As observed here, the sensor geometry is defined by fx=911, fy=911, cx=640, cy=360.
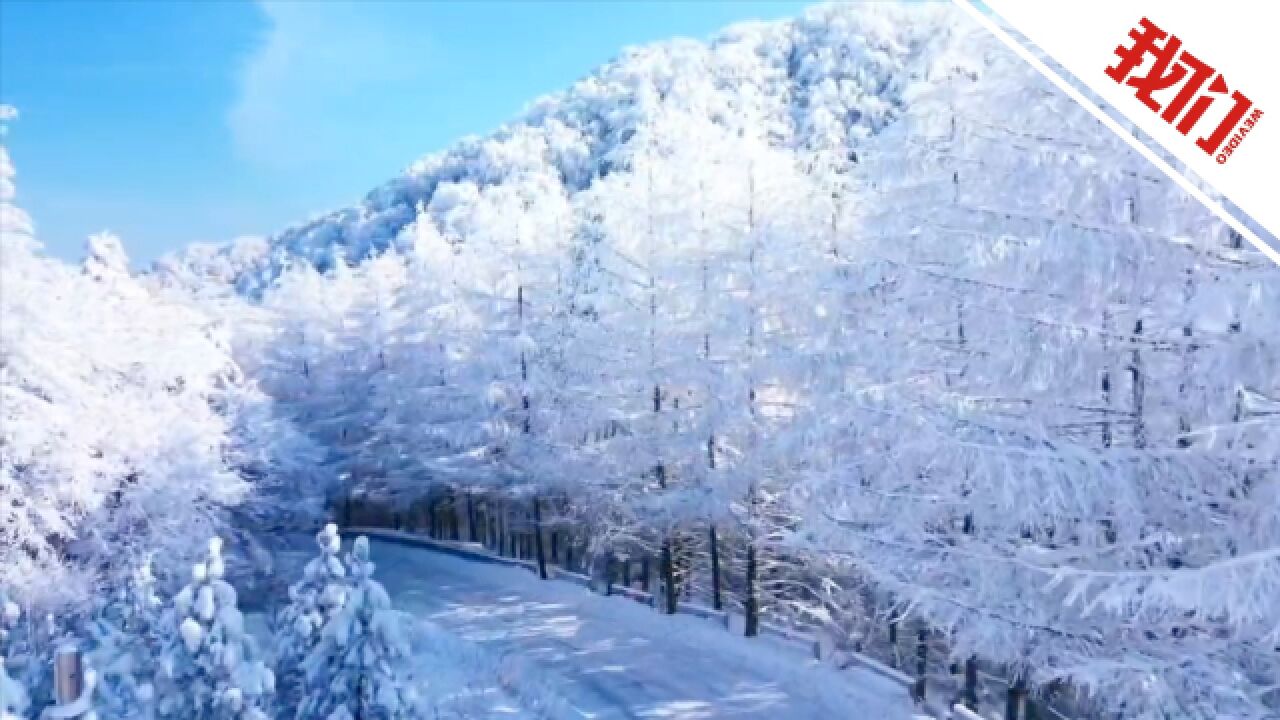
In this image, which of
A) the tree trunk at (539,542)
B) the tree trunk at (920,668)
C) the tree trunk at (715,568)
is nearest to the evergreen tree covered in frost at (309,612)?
the tree trunk at (920,668)

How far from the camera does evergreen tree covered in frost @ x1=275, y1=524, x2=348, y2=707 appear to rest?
360 inches

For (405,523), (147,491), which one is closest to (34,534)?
(147,491)

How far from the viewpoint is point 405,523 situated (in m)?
42.2

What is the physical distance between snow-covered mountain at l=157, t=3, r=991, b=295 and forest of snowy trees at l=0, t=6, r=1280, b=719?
70102 mm

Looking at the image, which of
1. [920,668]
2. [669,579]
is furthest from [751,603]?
[920,668]

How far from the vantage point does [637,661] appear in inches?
745

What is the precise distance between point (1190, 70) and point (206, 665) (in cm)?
903

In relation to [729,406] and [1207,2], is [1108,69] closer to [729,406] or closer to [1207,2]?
[1207,2]

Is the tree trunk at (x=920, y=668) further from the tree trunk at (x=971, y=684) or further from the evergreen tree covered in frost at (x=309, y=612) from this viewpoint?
the evergreen tree covered in frost at (x=309, y=612)

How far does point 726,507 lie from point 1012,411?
873cm

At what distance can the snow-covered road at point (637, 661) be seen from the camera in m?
15.9

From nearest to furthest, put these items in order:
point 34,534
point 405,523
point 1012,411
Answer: point 1012,411
point 34,534
point 405,523
